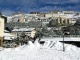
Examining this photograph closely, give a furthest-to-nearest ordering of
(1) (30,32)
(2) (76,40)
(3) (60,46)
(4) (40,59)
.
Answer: (1) (30,32) → (2) (76,40) → (3) (60,46) → (4) (40,59)

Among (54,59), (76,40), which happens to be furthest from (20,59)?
(76,40)

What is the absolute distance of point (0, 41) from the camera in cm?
3139

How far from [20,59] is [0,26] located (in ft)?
55.0

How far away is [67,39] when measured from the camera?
134ft

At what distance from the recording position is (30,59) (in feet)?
55.3

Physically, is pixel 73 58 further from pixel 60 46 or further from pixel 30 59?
pixel 60 46

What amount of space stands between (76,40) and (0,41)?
12.8 m

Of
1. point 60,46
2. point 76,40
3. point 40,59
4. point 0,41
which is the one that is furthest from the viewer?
point 76,40

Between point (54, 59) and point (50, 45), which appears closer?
point (54, 59)

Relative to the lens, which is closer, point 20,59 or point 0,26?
point 20,59

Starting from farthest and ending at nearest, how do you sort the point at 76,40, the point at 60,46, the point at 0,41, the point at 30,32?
the point at 30,32, the point at 76,40, the point at 0,41, the point at 60,46

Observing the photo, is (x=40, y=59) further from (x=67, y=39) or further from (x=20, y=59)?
(x=67, y=39)

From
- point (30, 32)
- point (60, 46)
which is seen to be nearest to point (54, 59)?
point (60, 46)

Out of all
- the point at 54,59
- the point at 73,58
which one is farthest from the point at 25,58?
the point at 73,58
